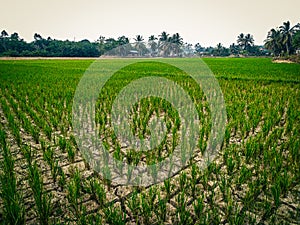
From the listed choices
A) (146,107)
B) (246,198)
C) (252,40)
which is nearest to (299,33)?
(252,40)

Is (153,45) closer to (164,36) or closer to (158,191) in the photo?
(164,36)

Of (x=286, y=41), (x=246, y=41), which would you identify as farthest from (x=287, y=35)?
(x=246, y=41)

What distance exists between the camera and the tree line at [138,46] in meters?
41.5

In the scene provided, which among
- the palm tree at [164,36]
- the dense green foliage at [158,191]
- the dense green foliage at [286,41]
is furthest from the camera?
the palm tree at [164,36]

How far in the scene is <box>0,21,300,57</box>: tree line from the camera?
41531 mm

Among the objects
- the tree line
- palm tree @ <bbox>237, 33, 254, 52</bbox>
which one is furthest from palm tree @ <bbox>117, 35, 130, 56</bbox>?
palm tree @ <bbox>237, 33, 254, 52</bbox>

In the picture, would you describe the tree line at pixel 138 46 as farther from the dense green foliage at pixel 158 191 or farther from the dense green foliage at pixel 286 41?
the dense green foliage at pixel 158 191

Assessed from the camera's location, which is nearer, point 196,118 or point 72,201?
point 72,201

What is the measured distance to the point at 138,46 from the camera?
71.5 metres

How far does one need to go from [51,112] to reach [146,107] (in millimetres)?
1912

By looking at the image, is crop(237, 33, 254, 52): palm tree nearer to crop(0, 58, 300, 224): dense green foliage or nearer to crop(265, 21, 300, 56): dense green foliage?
crop(265, 21, 300, 56): dense green foliage

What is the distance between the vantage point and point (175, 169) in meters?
2.66

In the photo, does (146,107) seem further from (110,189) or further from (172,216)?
(172,216)

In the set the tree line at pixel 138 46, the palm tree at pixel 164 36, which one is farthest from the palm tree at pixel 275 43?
the palm tree at pixel 164 36
